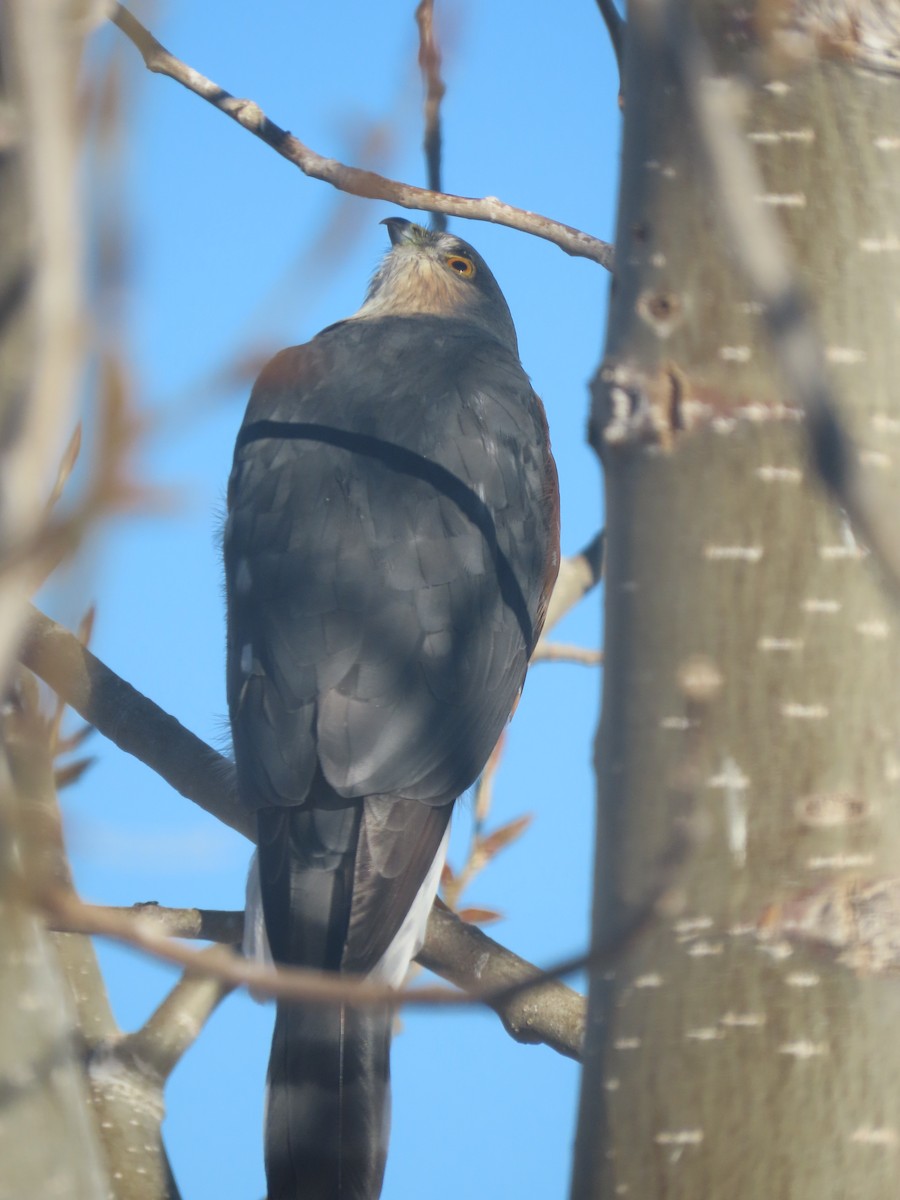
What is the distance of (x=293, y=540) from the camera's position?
360cm

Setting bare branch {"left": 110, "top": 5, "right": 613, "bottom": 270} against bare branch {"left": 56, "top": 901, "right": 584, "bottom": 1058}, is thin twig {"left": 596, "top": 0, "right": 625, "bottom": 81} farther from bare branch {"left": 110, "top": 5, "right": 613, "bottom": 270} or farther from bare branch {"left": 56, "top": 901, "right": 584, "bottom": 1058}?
bare branch {"left": 56, "top": 901, "right": 584, "bottom": 1058}

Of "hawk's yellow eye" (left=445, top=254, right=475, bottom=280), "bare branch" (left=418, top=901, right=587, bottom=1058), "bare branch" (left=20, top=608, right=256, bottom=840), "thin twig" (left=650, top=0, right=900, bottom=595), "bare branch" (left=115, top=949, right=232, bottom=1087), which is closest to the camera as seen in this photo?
"thin twig" (left=650, top=0, right=900, bottom=595)

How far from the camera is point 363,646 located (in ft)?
11.0

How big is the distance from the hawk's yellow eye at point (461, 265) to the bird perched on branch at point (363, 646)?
1.45m

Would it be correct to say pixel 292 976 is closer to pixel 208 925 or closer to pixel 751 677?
pixel 751 677

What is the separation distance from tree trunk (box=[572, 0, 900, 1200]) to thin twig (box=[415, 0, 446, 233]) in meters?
1.54

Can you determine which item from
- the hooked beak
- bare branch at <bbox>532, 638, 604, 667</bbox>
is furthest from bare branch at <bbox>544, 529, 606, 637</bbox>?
the hooked beak

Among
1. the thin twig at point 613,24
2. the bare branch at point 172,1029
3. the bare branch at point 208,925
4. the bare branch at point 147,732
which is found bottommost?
the bare branch at point 172,1029

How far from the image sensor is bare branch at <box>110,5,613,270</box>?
284cm

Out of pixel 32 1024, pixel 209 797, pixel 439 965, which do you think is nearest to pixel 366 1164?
pixel 439 965

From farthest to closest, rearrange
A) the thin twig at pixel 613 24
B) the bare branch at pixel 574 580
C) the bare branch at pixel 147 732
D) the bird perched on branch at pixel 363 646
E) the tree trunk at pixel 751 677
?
the bare branch at pixel 574 580 → the bare branch at pixel 147 732 → the bird perched on branch at pixel 363 646 → the thin twig at pixel 613 24 → the tree trunk at pixel 751 677

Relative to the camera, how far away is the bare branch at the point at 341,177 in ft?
9.33

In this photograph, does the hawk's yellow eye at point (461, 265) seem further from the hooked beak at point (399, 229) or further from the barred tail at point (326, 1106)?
the barred tail at point (326, 1106)

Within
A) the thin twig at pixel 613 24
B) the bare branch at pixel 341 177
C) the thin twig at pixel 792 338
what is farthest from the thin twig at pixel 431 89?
the thin twig at pixel 792 338
